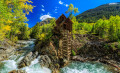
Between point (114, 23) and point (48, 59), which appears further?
point (114, 23)

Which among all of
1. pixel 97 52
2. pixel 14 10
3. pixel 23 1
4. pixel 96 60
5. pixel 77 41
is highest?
pixel 23 1

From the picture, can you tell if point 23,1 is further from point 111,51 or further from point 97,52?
point 111,51

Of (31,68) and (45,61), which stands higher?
(45,61)

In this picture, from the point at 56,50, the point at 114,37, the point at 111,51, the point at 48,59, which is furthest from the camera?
the point at 114,37

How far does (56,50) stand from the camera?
15.2m

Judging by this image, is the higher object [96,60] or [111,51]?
[111,51]

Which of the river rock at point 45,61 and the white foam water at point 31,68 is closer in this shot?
A: the white foam water at point 31,68

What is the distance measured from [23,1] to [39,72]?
10.3 m

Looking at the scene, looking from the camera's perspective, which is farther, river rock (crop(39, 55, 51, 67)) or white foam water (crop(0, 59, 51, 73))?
river rock (crop(39, 55, 51, 67))

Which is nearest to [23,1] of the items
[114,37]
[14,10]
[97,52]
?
[14,10]

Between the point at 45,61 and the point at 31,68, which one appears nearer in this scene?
the point at 31,68

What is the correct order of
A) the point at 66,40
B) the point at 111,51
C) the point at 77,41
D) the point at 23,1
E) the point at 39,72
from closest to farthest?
1. the point at 23,1
2. the point at 39,72
3. the point at 66,40
4. the point at 111,51
5. the point at 77,41

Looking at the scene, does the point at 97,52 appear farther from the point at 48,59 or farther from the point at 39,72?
the point at 39,72

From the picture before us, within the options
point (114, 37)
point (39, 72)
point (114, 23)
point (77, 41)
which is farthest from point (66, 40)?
point (114, 23)
